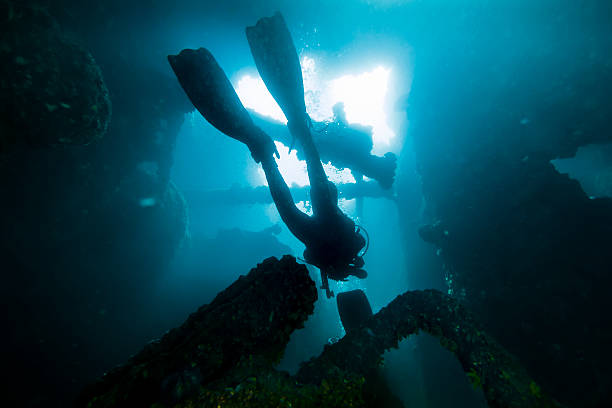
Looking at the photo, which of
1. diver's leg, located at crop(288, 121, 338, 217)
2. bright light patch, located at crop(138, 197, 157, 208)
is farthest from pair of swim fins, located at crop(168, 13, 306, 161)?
bright light patch, located at crop(138, 197, 157, 208)

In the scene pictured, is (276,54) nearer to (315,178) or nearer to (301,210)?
(315,178)

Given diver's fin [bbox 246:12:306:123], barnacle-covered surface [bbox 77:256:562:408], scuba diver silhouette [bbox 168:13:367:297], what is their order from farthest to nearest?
diver's fin [bbox 246:12:306:123], scuba diver silhouette [bbox 168:13:367:297], barnacle-covered surface [bbox 77:256:562:408]

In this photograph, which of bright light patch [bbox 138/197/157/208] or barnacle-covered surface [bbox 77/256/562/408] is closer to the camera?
barnacle-covered surface [bbox 77/256/562/408]

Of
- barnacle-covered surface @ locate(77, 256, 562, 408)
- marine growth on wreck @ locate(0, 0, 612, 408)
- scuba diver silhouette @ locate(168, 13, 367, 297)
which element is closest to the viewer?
barnacle-covered surface @ locate(77, 256, 562, 408)

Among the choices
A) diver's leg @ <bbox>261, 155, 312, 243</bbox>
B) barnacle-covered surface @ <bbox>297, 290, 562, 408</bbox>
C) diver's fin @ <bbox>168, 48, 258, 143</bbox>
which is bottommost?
barnacle-covered surface @ <bbox>297, 290, 562, 408</bbox>

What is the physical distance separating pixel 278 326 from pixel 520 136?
31.3ft

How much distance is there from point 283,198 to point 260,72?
2025 millimetres

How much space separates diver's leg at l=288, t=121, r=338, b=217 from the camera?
4.00 metres

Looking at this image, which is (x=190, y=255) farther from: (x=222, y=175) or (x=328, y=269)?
(x=328, y=269)

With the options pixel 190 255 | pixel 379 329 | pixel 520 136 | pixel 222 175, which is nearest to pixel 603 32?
pixel 520 136

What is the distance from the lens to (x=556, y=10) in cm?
779

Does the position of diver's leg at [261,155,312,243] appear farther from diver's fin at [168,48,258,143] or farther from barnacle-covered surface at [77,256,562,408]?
barnacle-covered surface at [77,256,562,408]


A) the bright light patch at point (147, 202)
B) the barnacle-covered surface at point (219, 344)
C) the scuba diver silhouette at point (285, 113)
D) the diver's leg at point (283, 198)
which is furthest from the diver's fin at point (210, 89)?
the bright light patch at point (147, 202)

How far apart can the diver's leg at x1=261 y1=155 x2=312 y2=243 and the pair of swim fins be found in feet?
0.81
